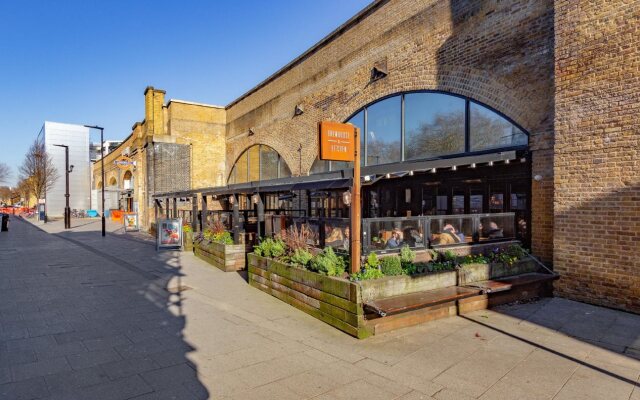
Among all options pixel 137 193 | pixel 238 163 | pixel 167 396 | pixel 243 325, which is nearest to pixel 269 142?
pixel 238 163

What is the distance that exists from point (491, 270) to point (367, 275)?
293 cm

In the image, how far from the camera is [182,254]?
13617 millimetres

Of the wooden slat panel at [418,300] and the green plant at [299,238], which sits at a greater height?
the green plant at [299,238]

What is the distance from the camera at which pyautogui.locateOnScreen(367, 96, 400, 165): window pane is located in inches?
479

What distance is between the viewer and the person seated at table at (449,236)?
24.9 ft

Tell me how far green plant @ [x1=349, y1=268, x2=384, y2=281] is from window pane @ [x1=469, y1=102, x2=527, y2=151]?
203 inches

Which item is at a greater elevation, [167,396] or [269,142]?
[269,142]

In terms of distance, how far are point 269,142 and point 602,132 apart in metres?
15.1

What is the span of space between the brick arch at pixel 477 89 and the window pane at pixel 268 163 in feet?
25.9

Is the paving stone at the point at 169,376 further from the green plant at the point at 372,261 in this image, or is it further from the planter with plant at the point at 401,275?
the green plant at the point at 372,261

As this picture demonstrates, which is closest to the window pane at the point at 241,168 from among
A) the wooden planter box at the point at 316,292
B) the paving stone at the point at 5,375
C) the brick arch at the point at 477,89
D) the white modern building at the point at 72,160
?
the brick arch at the point at 477,89

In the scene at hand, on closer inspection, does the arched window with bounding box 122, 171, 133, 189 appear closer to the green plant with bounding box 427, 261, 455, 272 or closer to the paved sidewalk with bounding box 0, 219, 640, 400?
the paved sidewalk with bounding box 0, 219, 640, 400

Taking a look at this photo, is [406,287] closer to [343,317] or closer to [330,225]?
[343,317]

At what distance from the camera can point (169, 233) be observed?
14.1 metres
